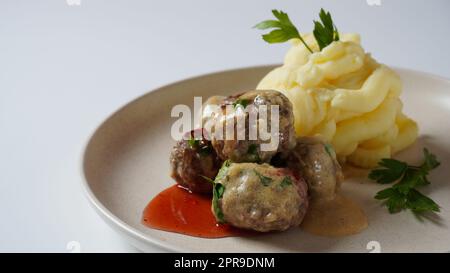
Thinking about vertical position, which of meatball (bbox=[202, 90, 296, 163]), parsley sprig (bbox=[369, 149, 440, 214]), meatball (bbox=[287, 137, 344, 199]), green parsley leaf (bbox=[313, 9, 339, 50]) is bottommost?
parsley sprig (bbox=[369, 149, 440, 214])

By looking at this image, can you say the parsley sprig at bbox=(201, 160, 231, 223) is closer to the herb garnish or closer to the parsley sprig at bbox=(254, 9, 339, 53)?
the herb garnish

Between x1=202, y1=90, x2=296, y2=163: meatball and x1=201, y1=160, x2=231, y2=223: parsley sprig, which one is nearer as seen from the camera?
x1=201, y1=160, x2=231, y2=223: parsley sprig

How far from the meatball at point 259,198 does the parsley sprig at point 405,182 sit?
70cm

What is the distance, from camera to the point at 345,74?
4875mm

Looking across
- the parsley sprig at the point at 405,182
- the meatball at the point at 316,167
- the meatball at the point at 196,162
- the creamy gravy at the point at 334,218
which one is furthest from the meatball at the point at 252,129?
the parsley sprig at the point at 405,182

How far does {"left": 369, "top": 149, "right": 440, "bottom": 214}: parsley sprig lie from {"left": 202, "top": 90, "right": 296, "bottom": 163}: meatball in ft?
2.46

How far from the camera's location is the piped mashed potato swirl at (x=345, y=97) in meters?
4.69

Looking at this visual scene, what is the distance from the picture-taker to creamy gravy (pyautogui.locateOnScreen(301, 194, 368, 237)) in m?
4.06

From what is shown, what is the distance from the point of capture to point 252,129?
4.09 metres

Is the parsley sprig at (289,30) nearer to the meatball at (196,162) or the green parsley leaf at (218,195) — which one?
the meatball at (196,162)

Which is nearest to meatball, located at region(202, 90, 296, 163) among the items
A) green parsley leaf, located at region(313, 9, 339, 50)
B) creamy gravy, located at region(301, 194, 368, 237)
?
creamy gravy, located at region(301, 194, 368, 237)

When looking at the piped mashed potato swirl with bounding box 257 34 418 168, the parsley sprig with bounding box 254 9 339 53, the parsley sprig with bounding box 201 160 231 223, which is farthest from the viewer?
the parsley sprig with bounding box 254 9 339 53

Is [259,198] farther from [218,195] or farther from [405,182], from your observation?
[405,182]

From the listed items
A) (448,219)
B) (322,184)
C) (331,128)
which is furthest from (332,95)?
(448,219)
